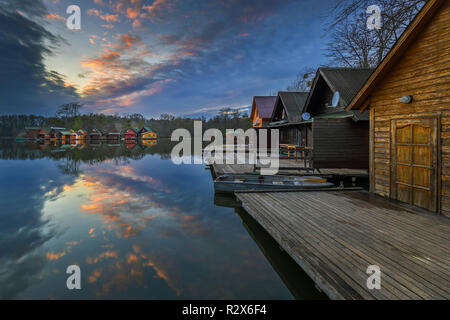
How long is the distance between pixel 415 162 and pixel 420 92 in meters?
1.71

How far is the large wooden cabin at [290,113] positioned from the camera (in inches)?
811

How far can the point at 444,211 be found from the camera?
545cm

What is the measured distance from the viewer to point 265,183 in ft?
31.5

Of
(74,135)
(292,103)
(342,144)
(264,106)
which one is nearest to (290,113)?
(292,103)

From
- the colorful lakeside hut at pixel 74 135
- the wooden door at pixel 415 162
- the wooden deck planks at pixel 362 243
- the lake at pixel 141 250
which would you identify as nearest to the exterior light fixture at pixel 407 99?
the wooden door at pixel 415 162

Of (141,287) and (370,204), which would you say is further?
(370,204)

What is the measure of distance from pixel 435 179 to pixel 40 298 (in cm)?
825

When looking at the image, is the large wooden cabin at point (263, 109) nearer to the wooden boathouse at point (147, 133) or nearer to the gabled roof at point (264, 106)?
the gabled roof at point (264, 106)

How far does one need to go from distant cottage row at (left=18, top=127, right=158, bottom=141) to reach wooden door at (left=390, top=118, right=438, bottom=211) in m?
90.1

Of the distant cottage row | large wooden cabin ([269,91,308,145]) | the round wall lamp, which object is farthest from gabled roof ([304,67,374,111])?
the distant cottage row

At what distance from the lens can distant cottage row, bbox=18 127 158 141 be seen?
85375 mm
